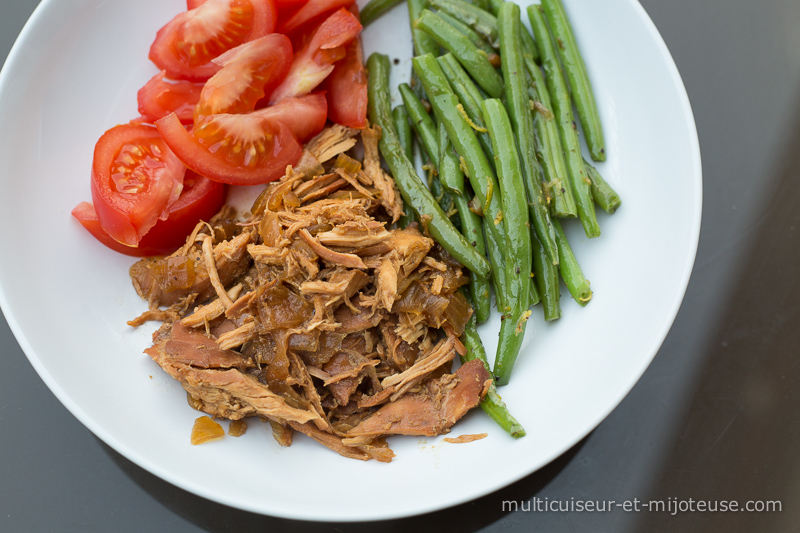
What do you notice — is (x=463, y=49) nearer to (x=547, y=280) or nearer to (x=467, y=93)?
(x=467, y=93)

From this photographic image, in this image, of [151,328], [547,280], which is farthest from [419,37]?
[151,328]

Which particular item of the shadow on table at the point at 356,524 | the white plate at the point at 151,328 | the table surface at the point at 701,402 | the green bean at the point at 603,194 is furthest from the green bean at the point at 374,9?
the shadow on table at the point at 356,524

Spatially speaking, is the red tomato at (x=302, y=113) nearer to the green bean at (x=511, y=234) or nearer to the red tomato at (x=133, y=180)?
the red tomato at (x=133, y=180)

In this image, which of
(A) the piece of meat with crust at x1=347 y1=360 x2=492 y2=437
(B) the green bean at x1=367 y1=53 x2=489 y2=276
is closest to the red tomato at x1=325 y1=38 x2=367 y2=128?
(B) the green bean at x1=367 y1=53 x2=489 y2=276

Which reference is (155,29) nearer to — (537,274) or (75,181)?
(75,181)

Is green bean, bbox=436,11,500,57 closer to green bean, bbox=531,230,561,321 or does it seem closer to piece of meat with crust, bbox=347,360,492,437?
green bean, bbox=531,230,561,321
